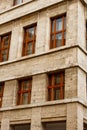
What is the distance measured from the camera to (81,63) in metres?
14.5

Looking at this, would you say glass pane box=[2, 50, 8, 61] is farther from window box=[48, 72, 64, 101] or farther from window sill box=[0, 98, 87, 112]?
window box=[48, 72, 64, 101]

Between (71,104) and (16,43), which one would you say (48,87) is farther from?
(16,43)

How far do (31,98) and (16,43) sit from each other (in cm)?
394

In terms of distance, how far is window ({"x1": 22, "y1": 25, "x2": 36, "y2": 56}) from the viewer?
1672cm

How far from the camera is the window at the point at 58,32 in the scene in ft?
51.4

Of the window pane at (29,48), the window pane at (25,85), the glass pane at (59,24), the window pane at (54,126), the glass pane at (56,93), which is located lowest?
the window pane at (54,126)

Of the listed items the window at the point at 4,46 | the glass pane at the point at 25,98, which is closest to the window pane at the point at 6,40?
the window at the point at 4,46

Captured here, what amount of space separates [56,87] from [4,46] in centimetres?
529

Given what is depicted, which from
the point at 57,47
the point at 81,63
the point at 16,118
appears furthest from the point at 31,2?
the point at 16,118

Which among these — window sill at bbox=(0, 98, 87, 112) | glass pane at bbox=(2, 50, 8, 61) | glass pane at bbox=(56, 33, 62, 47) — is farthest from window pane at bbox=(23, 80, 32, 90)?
glass pane at bbox=(56, 33, 62, 47)

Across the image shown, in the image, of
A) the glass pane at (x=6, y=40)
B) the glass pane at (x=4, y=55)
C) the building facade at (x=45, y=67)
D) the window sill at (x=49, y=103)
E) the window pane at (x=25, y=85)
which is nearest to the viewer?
the window sill at (x=49, y=103)

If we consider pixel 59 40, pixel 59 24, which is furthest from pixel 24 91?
pixel 59 24

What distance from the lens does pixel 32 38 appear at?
16906 millimetres

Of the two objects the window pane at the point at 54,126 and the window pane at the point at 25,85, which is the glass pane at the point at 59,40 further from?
the window pane at the point at 54,126
